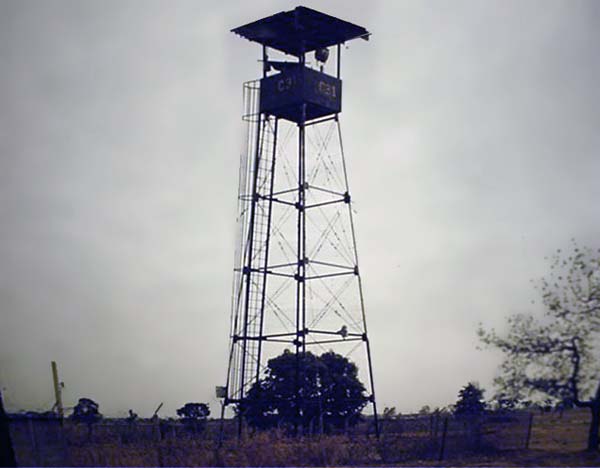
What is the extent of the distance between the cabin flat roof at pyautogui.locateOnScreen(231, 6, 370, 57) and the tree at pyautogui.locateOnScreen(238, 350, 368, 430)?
14.6 metres

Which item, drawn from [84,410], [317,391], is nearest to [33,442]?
[317,391]

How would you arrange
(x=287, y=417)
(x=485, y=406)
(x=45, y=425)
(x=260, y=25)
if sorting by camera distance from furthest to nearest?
(x=485, y=406)
(x=287, y=417)
(x=260, y=25)
(x=45, y=425)

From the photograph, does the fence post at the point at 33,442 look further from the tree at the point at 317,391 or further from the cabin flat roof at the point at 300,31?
the tree at the point at 317,391

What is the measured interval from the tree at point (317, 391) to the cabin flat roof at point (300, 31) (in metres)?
14.6

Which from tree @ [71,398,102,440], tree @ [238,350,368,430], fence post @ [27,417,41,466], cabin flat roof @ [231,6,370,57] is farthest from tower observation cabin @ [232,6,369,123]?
tree @ [71,398,102,440]

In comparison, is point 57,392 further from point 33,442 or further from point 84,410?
point 84,410

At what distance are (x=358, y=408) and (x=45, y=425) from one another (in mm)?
27861

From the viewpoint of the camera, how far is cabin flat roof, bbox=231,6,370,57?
124 ft

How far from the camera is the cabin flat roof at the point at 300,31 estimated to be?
124ft

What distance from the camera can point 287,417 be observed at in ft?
152

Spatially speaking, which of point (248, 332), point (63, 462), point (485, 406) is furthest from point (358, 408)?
point (63, 462)

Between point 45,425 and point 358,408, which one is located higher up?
point 358,408

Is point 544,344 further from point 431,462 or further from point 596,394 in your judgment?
point 431,462

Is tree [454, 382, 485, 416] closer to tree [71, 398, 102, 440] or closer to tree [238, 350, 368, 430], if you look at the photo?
tree [238, 350, 368, 430]
